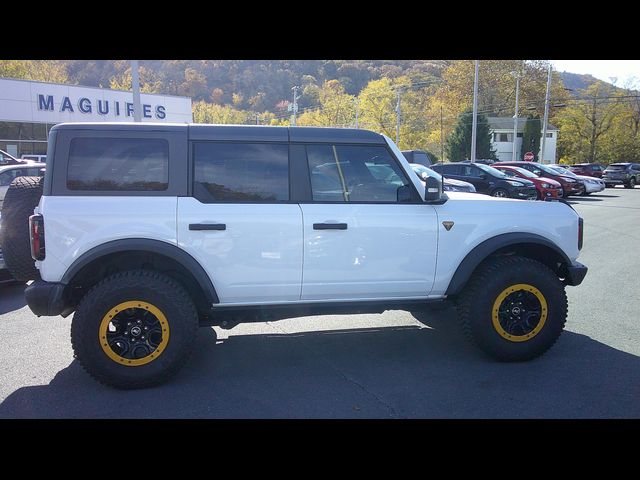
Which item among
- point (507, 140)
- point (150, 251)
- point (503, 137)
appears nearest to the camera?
point (150, 251)

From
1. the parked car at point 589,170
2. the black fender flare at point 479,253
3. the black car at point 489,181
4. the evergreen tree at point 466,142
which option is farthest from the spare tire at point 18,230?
the evergreen tree at point 466,142

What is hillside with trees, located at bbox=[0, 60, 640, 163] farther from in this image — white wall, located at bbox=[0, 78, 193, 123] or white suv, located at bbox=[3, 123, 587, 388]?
white suv, located at bbox=[3, 123, 587, 388]

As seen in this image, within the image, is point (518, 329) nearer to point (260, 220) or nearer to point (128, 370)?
point (260, 220)

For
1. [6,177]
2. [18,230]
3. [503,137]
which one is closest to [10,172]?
[6,177]

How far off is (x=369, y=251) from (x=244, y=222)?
110 centimetres

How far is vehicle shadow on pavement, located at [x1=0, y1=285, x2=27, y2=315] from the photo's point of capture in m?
6.10

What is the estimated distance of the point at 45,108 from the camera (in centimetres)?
3052

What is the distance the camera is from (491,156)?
5300 centimetres

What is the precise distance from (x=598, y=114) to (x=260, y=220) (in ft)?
223

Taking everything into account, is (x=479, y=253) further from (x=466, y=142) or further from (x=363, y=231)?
(x=466, y=142)

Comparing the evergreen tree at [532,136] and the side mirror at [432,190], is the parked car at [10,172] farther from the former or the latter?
the evergreen tree at [532,136]

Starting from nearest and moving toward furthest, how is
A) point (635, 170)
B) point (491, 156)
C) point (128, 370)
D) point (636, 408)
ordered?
point (636, 408) < point (128, 370) < point (635, 170) < point (491, 156)
